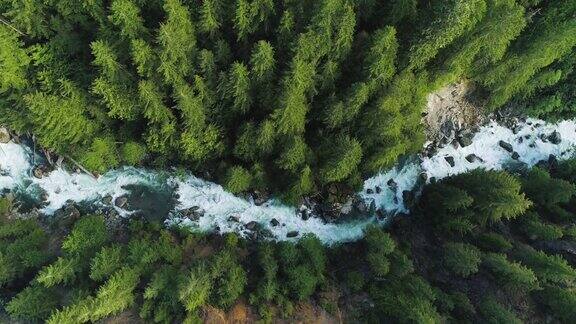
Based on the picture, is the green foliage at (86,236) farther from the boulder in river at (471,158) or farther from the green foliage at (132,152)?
the boulder in river at (471,158)

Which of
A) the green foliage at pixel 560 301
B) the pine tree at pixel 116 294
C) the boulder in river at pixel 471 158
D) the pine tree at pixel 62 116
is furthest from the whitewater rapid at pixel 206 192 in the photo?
the green foliage at pixel 560 301

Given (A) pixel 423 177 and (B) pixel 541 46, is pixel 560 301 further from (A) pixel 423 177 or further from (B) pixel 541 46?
(B) pixel 541 46

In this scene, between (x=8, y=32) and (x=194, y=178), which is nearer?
(x=8, y=32)

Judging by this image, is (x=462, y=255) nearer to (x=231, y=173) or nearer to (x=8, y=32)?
(x=231, y=173)

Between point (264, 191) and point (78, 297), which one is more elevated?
point (264, 191)

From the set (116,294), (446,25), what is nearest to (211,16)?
(446,25)

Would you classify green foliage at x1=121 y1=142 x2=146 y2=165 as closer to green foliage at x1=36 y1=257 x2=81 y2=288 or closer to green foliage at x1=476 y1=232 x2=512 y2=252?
green foliage at x1=36 y1=257 x2=81 y2=288

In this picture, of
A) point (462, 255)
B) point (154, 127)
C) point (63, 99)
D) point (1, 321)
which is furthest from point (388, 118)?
point (1, 321)
